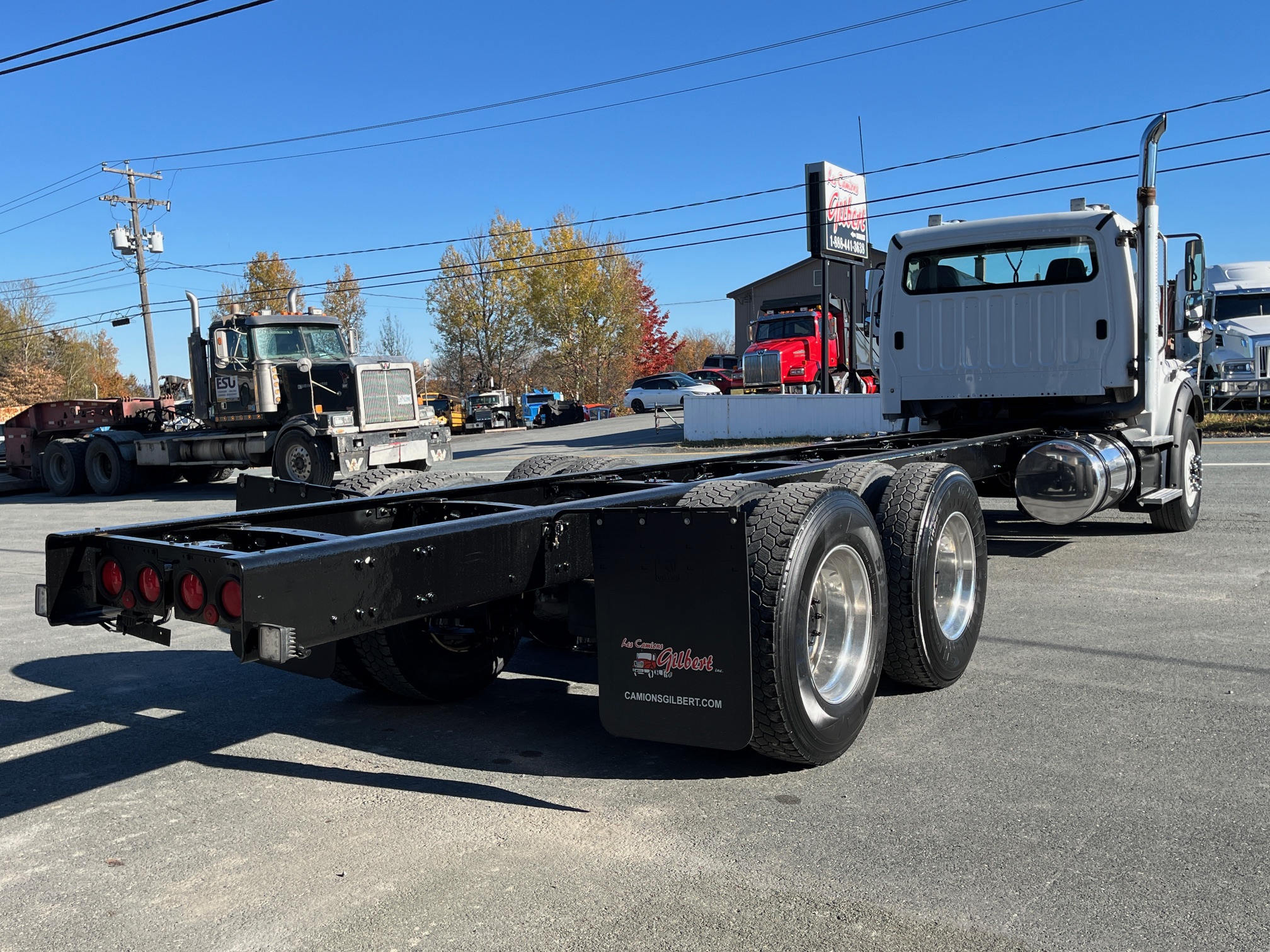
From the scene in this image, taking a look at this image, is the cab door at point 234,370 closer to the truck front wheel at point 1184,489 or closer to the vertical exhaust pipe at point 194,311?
the vertical exhaust pipe at point 194,311

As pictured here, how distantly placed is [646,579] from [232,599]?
136cm

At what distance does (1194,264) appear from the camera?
8.61 metres

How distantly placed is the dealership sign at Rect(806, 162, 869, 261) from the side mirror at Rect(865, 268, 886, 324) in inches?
662

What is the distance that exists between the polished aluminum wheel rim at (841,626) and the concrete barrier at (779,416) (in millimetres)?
18426

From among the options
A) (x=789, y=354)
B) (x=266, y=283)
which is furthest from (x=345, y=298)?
(x=789, y=354)

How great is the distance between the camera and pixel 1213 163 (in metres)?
25.8

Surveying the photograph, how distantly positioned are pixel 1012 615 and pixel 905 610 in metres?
2.10

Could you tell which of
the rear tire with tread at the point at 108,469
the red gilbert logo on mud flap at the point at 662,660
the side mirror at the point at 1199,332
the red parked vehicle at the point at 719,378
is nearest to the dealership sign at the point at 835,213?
the red parked vehicle at the point at 719,378

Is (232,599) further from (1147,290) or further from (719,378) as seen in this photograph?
(719,378)

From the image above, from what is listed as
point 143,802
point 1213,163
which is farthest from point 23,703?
point 1213,163

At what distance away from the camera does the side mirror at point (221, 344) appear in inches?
710

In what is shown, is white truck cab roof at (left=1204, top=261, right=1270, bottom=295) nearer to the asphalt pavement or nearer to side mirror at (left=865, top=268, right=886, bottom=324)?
side mirror at (left=865, top=268, right=886, bottom=324)

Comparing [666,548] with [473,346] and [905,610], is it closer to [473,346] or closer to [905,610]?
[905,610]

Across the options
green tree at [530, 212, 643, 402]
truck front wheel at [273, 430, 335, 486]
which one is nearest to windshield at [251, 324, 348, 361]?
truck front wheel at [273, 430, 335, 486]
